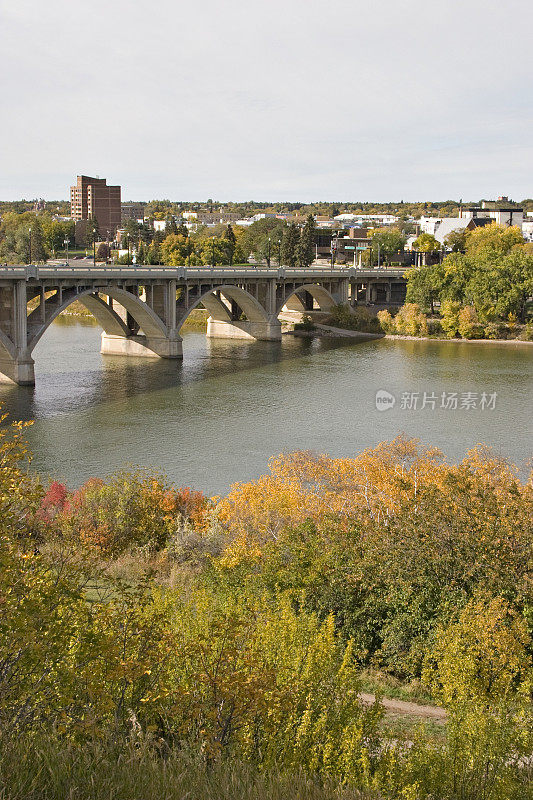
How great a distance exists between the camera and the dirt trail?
11.6m

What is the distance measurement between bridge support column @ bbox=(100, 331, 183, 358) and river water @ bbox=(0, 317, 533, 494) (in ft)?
2.72

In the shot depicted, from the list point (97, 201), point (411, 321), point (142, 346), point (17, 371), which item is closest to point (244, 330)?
point (142, 346)

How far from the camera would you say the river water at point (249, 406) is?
94.3ft

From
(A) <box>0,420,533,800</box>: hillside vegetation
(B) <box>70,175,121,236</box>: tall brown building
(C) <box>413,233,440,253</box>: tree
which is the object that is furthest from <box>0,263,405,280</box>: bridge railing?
(B) <box>70,175,121,236</box>: tall brown building

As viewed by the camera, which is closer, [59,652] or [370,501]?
[59,652]

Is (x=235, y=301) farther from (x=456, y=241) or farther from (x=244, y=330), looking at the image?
(x=456, y=241)

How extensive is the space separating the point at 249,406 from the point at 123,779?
3066cm

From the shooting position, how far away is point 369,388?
41.4m

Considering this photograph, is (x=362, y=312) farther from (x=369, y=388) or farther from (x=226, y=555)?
(x=226, y=555)

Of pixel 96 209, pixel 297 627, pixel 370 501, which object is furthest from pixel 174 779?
pixel 96 209

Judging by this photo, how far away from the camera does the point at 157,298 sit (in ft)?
165

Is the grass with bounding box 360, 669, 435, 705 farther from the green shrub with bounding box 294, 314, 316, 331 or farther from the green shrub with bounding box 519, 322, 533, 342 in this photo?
the green shrub with bounding box 294, 314, 316, 331

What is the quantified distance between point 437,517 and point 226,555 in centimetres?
438

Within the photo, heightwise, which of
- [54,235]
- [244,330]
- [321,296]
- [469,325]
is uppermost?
[54,235]
